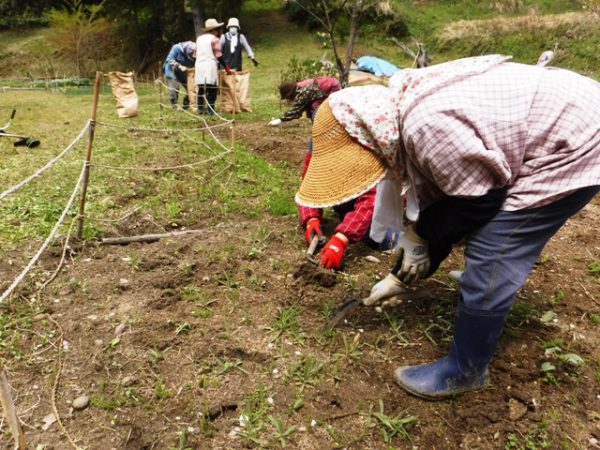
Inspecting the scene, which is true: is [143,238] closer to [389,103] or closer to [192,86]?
[389,103]

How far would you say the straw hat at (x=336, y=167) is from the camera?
154 cm

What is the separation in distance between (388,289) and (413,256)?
377 millimetres

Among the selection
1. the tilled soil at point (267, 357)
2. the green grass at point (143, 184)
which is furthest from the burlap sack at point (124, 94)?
the tilled soil at point (267, 357)

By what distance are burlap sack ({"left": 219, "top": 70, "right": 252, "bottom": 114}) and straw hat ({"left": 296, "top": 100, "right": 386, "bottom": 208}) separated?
6.48 meters

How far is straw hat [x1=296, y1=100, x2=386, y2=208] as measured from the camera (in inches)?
60.6

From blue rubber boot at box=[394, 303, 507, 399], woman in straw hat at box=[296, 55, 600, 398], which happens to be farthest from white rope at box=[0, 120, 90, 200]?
blue rubber boot at box=[394, 303, 507, 399]

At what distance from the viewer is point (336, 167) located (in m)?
1.58

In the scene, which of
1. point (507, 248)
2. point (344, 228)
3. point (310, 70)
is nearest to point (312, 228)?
point (344, 228)

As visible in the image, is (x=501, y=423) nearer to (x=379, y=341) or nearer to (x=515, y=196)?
(x=379, y=341)

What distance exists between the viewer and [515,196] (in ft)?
5.08

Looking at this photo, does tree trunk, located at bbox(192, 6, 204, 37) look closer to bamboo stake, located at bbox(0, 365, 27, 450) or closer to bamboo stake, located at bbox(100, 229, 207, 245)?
bamboo stake, located at bbox(100, 229, 207, 245)

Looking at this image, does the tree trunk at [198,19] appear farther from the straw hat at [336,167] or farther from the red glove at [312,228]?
the straw hat at [336,167]

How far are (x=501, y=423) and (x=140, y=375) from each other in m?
1.55

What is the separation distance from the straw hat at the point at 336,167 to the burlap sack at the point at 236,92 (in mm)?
Result: 6480
